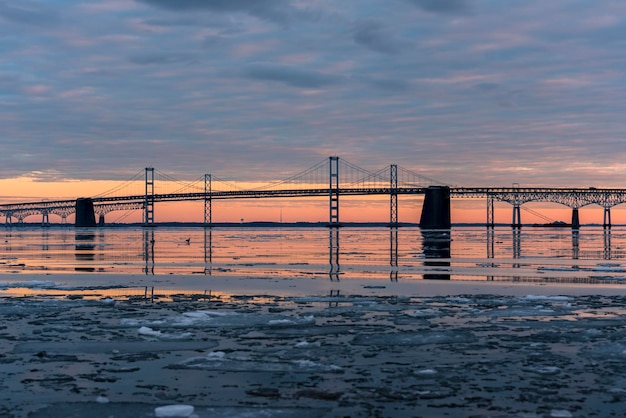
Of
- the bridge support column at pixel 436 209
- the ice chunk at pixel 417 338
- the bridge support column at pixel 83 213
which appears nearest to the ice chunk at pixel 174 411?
the ice chunk at pixel 417 338

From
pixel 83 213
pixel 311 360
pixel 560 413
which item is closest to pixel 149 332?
pixel 311 360

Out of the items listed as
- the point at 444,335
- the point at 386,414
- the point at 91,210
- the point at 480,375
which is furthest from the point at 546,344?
the point at 91,210

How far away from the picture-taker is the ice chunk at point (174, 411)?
18.2 ft

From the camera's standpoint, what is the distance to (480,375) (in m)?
6.83

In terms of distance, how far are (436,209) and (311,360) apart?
Result: 358 feet

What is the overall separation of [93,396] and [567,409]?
3.87m

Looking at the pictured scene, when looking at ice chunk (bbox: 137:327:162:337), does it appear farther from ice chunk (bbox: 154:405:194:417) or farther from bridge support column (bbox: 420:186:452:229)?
bridge support column (bbox: 420:186:452:229)

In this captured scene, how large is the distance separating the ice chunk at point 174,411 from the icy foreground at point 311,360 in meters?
0.01

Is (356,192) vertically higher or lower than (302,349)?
higher

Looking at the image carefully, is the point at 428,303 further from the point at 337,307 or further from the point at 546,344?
the point at 546,344

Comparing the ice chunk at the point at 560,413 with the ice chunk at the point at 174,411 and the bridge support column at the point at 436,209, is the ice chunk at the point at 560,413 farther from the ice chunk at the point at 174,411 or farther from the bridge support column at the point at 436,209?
the bridge support column at the point at 436,209

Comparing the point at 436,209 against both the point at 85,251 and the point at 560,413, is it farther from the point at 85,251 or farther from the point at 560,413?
the point at 560,413

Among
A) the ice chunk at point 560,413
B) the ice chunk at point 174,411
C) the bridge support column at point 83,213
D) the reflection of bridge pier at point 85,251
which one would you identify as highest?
the bridge support column at point 83,213

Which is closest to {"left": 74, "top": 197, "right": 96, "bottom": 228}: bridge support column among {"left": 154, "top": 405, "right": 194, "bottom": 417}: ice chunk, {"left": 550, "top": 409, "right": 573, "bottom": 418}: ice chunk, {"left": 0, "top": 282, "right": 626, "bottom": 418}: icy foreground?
{"left": 0, "top": 282, "right": 626, "bottom": 418}: icy foreground
